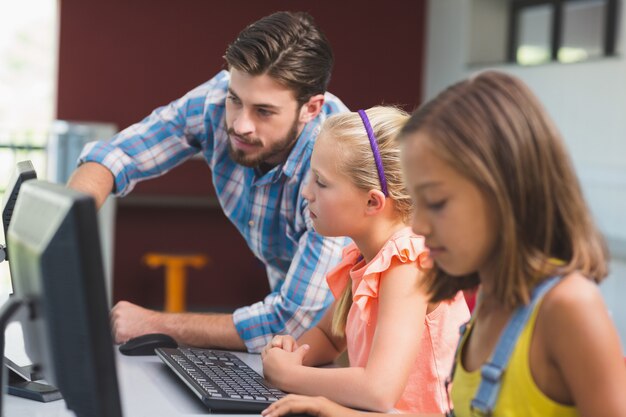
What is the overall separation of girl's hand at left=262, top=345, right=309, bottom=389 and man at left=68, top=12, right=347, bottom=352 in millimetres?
255

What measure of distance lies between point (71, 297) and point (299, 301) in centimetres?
99

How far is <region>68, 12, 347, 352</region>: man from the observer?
1886 millimetres

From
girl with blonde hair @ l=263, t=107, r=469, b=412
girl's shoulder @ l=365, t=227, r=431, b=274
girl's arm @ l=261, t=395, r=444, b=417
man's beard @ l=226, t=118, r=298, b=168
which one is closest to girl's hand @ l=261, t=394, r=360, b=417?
girl's arm @ l=261, t=395, r=444, b=417

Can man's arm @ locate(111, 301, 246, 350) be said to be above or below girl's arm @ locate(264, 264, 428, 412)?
below

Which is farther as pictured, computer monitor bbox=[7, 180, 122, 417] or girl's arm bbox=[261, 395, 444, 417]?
girl's arm bbox=[261, 395, 444, 417]

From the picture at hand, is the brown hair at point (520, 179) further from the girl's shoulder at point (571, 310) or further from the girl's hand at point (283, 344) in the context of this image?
the girl's hand at point (283, 344)

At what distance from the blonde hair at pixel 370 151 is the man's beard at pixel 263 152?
43 centimetres

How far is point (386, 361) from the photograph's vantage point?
1.41 metres

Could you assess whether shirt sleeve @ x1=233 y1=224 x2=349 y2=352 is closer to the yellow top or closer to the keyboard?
the keyboard

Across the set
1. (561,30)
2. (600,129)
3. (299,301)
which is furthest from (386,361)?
(561,30)

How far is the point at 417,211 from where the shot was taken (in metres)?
1.09

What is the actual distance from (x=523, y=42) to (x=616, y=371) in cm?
512

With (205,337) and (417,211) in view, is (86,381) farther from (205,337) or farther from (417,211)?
(205,337)

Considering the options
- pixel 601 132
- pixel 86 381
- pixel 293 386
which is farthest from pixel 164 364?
pixel 601 132
